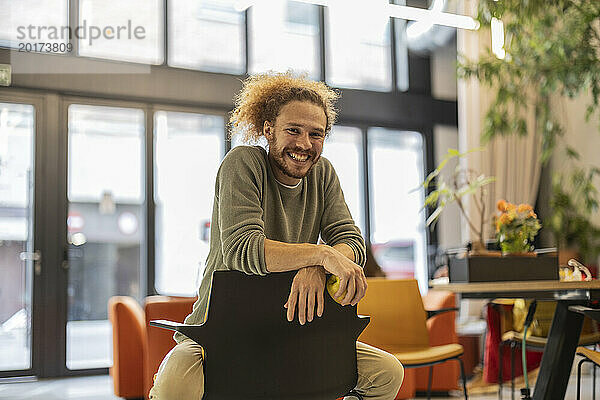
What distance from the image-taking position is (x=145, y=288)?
6.11 metres

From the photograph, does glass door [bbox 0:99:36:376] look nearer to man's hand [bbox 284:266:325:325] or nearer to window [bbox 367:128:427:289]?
window [bbox 367:128:427:289]

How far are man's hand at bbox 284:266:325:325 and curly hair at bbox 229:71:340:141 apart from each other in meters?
0.51

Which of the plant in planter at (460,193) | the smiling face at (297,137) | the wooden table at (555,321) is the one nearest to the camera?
the smiling face at (297,137)

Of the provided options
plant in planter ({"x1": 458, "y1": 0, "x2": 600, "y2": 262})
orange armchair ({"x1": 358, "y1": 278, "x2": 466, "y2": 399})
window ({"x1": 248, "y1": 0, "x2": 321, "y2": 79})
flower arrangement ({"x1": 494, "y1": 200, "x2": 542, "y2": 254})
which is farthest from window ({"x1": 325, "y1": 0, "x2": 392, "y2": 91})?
flower arrangement ({"x1": 494, "y1": 200, "x2": 542, "y2": 254})

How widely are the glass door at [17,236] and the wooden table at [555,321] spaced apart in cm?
407

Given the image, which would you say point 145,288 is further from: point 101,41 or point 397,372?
point 397,372

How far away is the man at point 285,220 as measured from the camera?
64.6 inches

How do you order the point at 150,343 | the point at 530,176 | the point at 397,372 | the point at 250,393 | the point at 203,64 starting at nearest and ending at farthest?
the point at 250,393
the point at 397,372
the point at 150,343
the point at 203,64
the point at 530,176

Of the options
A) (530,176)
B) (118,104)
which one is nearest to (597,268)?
(530,176)

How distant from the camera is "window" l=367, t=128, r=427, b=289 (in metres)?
7.32

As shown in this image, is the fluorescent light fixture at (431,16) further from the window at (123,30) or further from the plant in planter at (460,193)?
the window at (123,30)

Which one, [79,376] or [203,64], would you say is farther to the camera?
[203,64]

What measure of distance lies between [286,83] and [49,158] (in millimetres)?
4404

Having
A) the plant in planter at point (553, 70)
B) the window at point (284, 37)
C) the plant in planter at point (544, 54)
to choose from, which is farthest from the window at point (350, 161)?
the plant in planter at point (544, 54)
